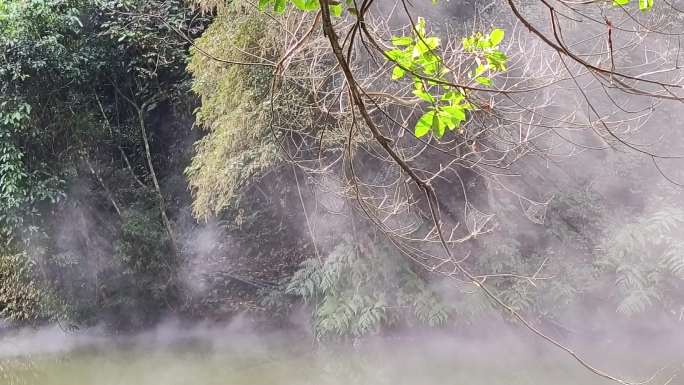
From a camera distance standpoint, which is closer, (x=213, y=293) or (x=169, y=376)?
(x=169, y=376)

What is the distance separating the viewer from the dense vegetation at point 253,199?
503 cm

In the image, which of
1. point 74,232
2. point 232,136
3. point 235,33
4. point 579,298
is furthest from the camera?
point 74,232

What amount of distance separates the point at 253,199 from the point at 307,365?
177cm

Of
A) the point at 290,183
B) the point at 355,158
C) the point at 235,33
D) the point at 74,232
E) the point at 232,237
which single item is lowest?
the point at 74,232

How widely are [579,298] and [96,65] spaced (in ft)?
16.3

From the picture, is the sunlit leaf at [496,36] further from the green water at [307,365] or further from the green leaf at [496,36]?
the green water at [307,365]

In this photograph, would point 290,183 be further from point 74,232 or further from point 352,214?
point 74,232

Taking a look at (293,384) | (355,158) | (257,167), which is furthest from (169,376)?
(355,158)

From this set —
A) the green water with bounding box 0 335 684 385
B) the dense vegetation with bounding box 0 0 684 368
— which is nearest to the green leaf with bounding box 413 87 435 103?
the dense vegetation with bounding box 0 0 684 368

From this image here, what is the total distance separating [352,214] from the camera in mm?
5262

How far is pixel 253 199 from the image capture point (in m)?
6.37

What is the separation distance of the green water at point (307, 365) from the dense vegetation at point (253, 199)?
0.85 feet

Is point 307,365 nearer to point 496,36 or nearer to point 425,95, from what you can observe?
point 496,36

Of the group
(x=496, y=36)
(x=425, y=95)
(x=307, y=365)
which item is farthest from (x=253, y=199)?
(x=425, y=95)
